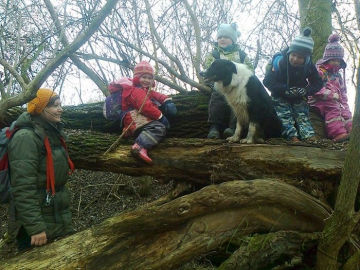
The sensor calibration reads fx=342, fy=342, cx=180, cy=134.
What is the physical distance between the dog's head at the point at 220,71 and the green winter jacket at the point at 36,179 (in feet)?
5.72

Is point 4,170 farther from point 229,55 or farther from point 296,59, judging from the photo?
point 296,59

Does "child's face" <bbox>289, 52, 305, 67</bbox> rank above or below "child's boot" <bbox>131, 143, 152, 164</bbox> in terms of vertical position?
above

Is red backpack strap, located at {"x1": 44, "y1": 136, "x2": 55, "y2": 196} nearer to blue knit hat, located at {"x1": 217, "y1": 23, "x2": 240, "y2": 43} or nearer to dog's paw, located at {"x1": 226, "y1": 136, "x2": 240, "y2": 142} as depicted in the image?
dog's paw, located at {"x1": 226, "y1": 136, "x2": 240, "y2": 142}

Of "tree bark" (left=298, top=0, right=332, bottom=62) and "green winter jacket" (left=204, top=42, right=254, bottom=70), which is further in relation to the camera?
"tree bark" (left=298, top=0, right=332, bottom=62)

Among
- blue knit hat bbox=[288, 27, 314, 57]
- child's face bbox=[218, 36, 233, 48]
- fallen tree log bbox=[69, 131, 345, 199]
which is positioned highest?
child's face bbox=[218, 36, 233, 48]

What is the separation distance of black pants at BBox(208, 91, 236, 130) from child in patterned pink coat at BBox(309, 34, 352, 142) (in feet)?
4.34

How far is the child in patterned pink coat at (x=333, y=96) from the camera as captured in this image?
459 centimetres

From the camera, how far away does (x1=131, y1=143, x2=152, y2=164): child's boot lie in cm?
383

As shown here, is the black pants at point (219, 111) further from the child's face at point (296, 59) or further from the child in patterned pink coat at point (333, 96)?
the child in patterned pink coat at point (333, 96)

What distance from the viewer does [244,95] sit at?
400 cm

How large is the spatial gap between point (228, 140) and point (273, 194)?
38.0 inches

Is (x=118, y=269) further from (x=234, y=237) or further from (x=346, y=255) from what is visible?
(x=346, y=255)

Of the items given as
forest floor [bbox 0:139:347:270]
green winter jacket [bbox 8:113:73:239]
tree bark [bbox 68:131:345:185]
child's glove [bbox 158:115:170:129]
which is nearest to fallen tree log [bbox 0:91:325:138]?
child's glove [bbox 158:115:170:129]

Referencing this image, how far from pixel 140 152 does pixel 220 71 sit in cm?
129
